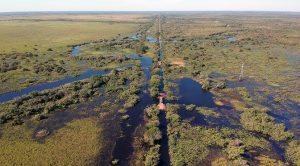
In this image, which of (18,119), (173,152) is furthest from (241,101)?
(18,119)

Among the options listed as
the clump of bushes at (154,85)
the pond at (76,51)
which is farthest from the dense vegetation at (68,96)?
the pond at (76,51)

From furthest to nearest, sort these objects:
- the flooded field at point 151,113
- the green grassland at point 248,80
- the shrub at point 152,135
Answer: the green grassland at point 248,80
the shrub at point 152,135
the flooded field at point 151,113

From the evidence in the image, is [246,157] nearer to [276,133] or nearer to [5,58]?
[276,133]

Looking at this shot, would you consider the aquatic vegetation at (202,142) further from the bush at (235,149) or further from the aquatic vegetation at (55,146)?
the aquatic vegetation at (55,146)

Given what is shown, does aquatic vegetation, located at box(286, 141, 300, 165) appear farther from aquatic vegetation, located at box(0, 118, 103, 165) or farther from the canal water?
the canal water

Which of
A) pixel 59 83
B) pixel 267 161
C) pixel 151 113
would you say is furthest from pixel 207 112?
pixel 59 83

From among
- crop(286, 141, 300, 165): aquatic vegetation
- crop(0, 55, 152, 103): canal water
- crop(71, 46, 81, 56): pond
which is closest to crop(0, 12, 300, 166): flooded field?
crop(286, 141, 300, 165): aquatic vegetation

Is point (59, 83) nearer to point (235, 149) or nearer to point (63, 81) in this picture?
point (63, 81)

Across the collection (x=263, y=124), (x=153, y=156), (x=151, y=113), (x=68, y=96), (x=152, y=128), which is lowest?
(x=153, y=156)
